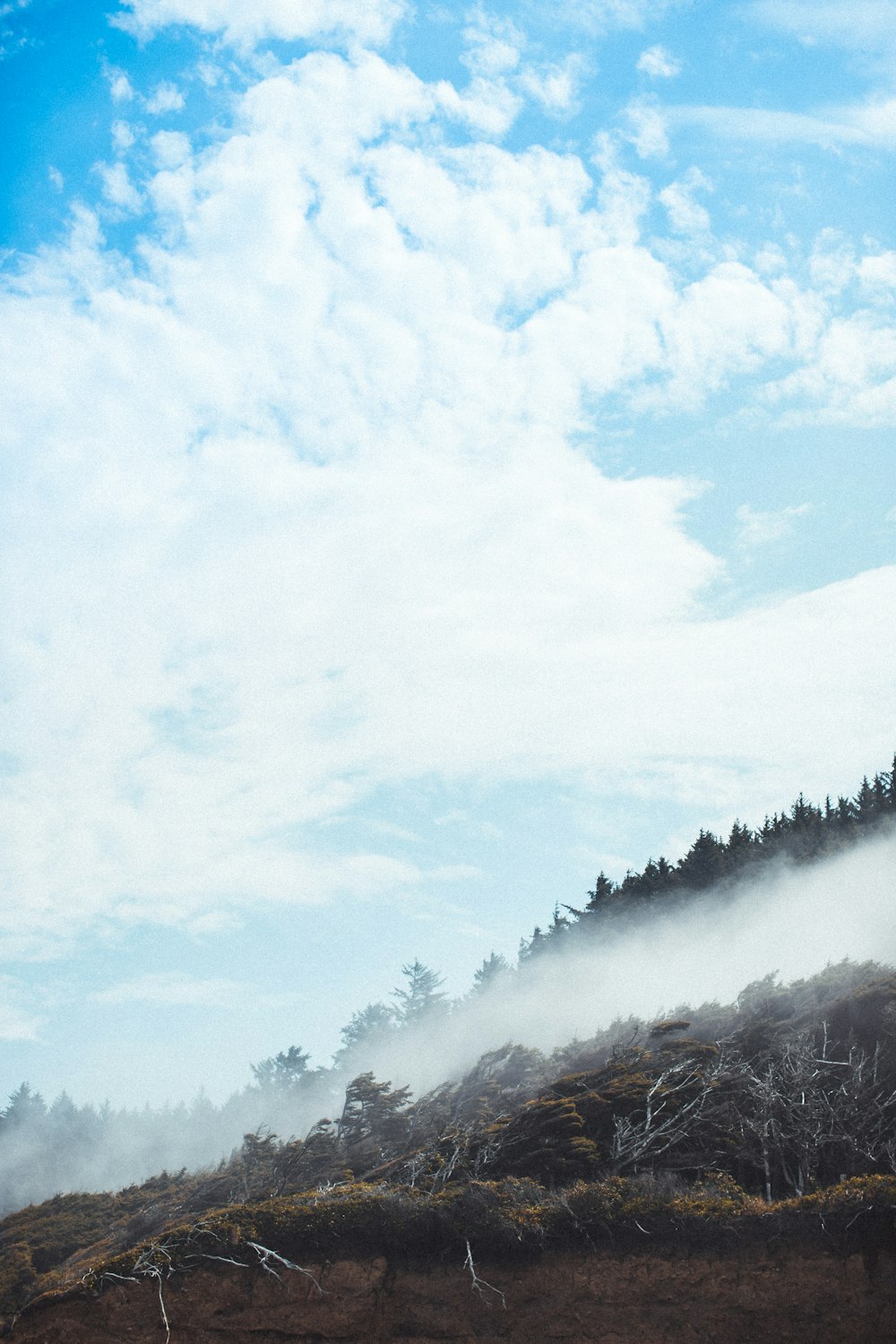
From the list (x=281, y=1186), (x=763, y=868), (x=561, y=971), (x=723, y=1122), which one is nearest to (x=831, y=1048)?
(x=723, y=1122)

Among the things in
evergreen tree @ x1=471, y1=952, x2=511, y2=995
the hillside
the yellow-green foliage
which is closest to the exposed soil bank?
the hillside

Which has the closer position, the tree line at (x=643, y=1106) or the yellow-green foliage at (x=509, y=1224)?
the yellow-green foliage at (x=509, y=1224)

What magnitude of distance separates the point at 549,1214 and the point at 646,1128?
133 inches

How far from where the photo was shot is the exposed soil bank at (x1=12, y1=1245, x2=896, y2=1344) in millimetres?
14836

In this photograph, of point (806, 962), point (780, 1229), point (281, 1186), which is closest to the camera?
point (780, 1229)

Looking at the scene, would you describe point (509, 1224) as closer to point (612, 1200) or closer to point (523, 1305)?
point (523, 1305)

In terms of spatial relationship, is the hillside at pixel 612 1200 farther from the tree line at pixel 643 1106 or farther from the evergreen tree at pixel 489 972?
the evergreen tree at pixel 489 972

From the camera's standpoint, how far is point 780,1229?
15.5m

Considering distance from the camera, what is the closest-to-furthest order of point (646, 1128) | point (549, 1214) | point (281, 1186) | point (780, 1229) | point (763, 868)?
point (780, 1229) < point (549, 1214) < point (646, 1128) < point (281, 1186) < point (763, 868)

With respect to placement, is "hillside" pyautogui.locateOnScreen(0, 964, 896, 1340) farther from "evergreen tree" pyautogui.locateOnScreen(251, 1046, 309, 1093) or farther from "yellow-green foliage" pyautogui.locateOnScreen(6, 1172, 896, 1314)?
"evergreen tree" pyautogui.locateOnScreen(251, 1046, 309, 1093)

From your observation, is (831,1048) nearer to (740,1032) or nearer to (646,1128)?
(740,1032)

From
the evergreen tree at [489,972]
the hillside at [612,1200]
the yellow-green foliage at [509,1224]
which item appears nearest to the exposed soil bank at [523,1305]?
the hillside at [612,1200]

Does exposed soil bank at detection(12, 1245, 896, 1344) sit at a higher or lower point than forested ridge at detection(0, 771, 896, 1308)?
lower

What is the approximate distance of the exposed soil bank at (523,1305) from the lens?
48.7ft
